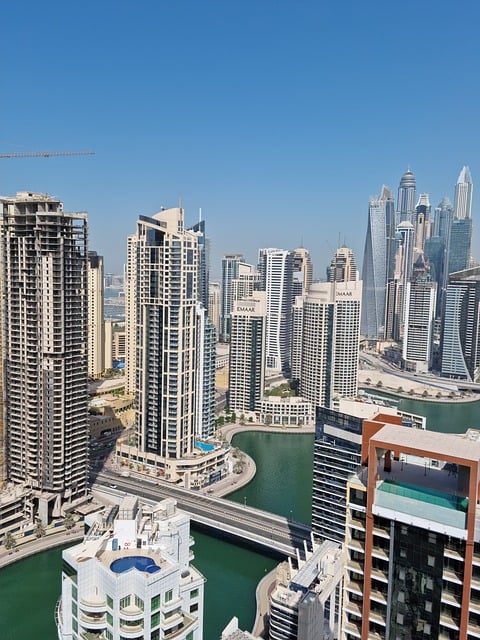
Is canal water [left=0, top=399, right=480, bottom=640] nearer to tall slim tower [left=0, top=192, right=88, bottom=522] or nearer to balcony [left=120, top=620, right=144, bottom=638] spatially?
tall slim tower [left=0, top=192, right=88, bottom=522]

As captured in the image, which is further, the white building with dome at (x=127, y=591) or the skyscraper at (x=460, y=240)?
the skyscraper at (x=460, y=240)

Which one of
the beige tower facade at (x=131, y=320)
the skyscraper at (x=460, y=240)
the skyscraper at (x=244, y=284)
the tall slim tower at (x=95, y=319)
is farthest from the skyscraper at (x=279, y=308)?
the skyscraper at (x=460, y=240)

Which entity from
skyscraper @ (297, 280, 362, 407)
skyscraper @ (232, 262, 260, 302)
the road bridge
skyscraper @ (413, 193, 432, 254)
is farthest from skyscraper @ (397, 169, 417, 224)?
the road bridge

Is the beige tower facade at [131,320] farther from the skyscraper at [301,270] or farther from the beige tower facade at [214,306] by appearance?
the beige tower facade at [214,306]

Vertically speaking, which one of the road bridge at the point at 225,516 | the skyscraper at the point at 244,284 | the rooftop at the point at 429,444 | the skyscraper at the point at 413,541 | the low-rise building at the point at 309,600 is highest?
the skyscraper at the point at 244,284

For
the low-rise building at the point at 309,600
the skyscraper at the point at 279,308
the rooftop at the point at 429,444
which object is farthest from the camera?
the skyscraper at the point at 279,308

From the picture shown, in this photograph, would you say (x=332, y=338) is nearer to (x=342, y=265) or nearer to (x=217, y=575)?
(x=217, y=575)

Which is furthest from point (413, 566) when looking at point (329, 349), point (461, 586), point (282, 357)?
point (282, 357)
